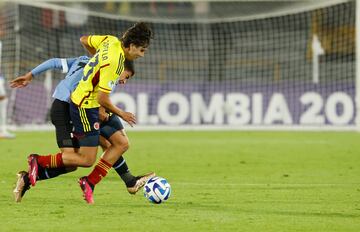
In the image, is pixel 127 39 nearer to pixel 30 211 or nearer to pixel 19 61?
pixel 30 211

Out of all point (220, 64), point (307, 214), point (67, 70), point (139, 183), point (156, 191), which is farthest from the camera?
point (220, 64)

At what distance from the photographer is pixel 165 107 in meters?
23.2

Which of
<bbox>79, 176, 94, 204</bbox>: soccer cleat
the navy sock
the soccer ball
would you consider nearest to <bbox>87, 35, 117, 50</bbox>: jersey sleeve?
the navy sock

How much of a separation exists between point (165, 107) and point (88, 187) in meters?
13.8

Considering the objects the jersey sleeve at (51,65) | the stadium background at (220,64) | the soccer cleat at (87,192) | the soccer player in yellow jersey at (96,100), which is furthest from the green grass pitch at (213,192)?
the stadium background at (220,64)

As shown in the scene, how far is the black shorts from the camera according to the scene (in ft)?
31.7

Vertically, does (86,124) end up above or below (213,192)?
above

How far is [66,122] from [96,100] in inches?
17.5

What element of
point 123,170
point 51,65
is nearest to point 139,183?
point 123,170

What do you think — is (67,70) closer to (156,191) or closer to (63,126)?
(63,126)

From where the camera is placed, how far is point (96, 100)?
9.45 meters

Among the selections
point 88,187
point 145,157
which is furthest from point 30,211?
point 145,157

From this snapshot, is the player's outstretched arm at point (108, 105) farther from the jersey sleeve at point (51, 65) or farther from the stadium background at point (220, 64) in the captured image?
the stadium background at point (220, 64)

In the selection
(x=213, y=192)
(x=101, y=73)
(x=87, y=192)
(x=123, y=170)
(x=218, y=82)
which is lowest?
(x=213, y=192)
